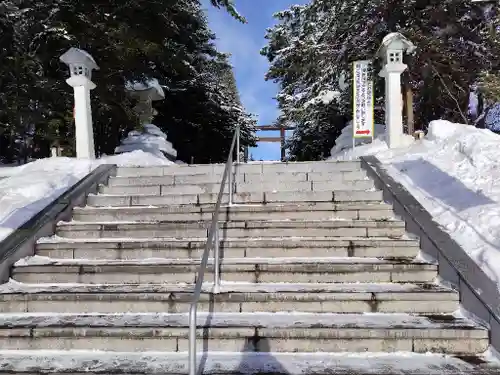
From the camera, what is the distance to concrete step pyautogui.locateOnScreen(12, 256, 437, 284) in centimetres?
387

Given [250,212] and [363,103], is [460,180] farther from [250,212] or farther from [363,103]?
[363,103]

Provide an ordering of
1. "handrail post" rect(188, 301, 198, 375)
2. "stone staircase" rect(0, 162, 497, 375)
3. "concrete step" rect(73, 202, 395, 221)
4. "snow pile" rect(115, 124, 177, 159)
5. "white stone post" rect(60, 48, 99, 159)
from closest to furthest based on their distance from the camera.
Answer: "handrail post" rect(188, 301, 198, 375) < "stone staircase" rect(0, 162, 497, 375) < "concrete step" rect(73, 202, 395, 221) < "white stone post" rect(60, 48, 99, 159) < "snow pile" rect(115, 124, 177, 159)

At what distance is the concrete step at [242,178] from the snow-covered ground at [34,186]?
0.73m

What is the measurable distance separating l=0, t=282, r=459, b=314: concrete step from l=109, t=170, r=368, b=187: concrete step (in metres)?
2.63

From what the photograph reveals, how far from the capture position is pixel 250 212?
5109 mm

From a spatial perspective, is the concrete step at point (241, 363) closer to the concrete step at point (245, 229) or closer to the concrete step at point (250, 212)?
the concrete step at point (245, 229)

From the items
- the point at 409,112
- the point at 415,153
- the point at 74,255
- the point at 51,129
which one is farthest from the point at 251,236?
the point at 409,112

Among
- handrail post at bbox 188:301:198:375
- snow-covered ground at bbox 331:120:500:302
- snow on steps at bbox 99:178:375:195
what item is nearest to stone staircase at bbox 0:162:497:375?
snow on steps at bbox 99:178:375:195

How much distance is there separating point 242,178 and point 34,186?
2.82 meters

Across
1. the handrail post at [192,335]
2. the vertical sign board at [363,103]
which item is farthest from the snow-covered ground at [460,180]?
the handrail post at [192,335]

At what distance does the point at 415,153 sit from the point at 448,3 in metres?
6.06

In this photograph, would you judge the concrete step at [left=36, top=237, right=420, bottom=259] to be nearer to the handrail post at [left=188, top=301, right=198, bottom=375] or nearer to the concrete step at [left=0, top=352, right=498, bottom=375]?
the concrete step at [left=0, top=352, right=498, bottom=375]

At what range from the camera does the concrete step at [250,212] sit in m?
5.01

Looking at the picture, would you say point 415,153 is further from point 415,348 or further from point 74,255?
point 74,255
